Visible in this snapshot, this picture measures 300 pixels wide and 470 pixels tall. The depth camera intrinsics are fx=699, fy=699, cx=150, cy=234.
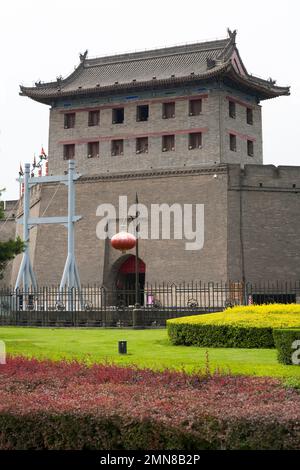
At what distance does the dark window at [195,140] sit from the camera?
32.5 meters

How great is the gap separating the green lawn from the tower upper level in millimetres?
17240

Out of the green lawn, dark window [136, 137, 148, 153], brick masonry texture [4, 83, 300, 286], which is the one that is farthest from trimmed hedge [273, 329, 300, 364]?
dark window [136, 137, 148, 153]

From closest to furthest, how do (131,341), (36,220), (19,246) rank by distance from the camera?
(131,341), (19,246), (36,220)

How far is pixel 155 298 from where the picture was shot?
3008 centimetres

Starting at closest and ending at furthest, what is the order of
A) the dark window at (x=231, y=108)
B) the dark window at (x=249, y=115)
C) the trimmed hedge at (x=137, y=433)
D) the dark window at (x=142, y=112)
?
the trimmed hedge at (x=137, y=433), the dark window at (x=231, y=108), the dark window at (x=142, y=112), the dark window at (x=249, y=115)

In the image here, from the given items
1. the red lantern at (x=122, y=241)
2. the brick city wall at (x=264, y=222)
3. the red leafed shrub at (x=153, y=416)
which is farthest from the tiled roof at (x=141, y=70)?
the red leafed shrub at (x=153, y=416)

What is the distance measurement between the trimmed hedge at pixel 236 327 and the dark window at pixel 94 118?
2135 cm

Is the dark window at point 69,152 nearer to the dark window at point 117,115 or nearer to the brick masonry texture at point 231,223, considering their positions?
the dark window at point 117,115

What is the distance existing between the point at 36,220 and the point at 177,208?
7054 mm

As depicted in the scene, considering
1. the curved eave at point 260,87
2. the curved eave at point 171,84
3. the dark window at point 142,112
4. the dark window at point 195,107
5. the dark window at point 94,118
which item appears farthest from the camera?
the dark window at point 94,118

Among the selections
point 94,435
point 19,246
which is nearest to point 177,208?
point 19,246

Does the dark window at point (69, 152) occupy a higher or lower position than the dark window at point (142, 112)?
lower

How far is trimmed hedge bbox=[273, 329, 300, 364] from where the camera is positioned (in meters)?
11.0

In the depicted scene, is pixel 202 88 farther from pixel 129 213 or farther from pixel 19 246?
pixel 19 246
